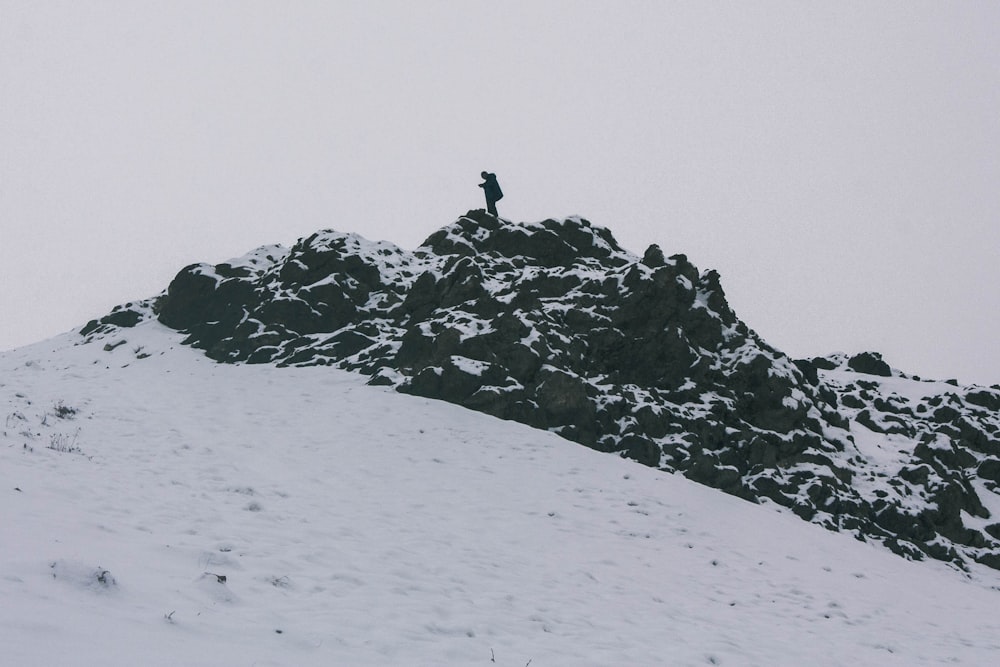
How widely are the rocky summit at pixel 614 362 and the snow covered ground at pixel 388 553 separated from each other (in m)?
1.85

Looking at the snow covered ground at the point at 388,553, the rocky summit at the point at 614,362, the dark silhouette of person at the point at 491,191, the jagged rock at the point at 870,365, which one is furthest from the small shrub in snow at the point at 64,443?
the jagged rock at the point at 870,365

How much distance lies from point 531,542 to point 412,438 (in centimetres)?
674

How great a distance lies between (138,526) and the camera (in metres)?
10.4

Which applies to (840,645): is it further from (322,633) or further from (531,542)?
(322,633)

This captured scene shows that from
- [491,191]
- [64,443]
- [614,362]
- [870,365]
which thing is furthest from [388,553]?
[870,365]

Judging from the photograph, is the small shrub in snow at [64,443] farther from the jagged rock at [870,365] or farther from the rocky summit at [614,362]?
the jagged rock at [870,365]

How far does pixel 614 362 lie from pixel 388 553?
50.5 ft

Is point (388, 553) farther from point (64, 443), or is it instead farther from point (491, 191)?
point (491, 191)

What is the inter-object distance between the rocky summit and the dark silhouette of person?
55cm

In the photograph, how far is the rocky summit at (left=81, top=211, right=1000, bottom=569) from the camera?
72.6 ft

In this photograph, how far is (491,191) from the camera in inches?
1296

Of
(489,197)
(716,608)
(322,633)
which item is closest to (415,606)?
(322,633)

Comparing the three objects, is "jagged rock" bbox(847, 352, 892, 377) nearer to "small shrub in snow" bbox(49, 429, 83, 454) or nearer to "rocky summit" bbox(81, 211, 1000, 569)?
"rocky summit" bbox(81, 211, 1000, 569)

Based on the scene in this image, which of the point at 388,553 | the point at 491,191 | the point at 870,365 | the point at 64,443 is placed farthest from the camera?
the point at 870,365
